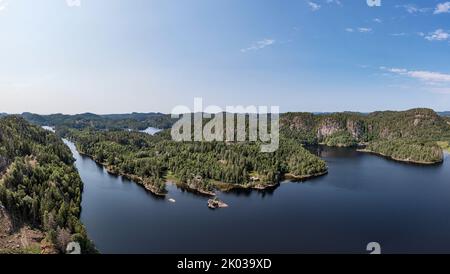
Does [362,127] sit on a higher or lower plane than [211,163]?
higher

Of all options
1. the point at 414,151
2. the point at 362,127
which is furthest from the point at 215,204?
the point at 362,127

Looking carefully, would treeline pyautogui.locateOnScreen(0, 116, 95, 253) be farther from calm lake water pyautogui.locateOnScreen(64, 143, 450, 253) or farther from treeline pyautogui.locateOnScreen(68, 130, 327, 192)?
treeline pyautogui.locateOnScreen(68, 130, 327, 192)

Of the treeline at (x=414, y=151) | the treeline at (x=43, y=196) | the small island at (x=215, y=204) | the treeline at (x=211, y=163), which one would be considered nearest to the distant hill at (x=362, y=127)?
the treeline at (x=414, y=151)

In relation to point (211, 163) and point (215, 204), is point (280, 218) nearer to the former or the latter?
point (215, 204)

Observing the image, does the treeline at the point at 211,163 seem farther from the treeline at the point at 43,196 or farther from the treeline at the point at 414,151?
the treeline at the point at 414,151

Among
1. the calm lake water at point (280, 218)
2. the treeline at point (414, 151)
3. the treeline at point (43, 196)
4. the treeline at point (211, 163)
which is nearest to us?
the treeline at point (43, 196)

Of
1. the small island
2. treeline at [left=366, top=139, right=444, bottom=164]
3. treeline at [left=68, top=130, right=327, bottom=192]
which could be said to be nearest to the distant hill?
treeline at [left=366, top=139, right=444, bottom=164]

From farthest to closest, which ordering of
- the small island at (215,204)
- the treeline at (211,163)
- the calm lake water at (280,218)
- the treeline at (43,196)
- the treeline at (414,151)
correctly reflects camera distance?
the treeline at (414,151)
the treeline at (211,163)
the small island at (215,204)
the calm lake water at (280,218)
the treeline at (43,196)
